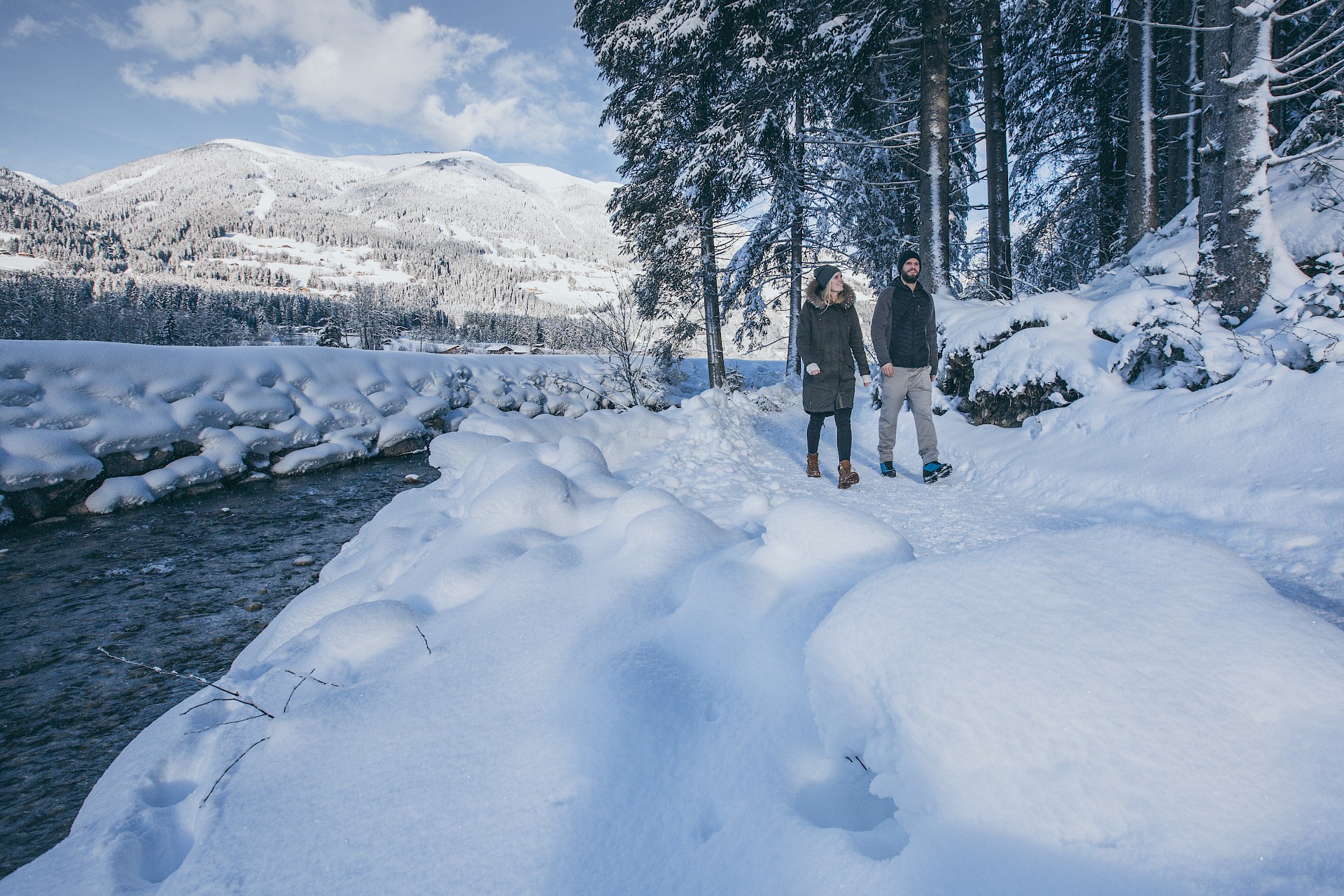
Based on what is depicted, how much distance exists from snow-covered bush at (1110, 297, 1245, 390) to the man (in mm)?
1678

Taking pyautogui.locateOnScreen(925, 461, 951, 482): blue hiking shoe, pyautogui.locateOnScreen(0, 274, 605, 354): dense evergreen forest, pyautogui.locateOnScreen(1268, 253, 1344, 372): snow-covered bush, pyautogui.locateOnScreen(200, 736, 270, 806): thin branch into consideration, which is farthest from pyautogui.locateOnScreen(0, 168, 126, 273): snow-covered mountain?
pyautogui.locateOnScreen(1268, 253, 1344, 372): snow-covered bush

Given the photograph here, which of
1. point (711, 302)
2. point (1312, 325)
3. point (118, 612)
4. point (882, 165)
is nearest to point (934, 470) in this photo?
point (1312, 325)

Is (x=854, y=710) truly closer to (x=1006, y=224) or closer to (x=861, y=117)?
(x=1006, y=224)

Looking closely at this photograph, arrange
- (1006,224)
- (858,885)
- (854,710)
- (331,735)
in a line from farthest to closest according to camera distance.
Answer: (1006,224)
(331,735)
(854,710)
(858,885)

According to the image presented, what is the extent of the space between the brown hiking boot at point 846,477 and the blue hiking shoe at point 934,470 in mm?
672

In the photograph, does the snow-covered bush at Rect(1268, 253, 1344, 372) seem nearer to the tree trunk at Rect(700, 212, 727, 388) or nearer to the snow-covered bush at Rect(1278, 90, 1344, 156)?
the snow-covered bush at Rect(1278, 90, 1344, 156)

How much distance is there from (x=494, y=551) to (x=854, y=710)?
78.2 inches

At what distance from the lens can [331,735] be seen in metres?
1.67

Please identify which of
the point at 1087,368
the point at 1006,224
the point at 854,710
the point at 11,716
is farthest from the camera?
the point at 1006,224

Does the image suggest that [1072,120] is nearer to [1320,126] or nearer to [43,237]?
[1320,126]

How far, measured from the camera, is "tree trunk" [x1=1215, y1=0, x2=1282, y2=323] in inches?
162

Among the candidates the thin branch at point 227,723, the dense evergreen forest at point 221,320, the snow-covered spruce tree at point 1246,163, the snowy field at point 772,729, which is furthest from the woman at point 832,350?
the dense evergreen forest at point 221,320

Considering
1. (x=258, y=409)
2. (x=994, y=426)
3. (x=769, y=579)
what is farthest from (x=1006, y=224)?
(x=258, y=409)

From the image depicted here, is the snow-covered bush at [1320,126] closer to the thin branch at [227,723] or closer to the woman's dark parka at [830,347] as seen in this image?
the woman's dark parka at [830,347]
